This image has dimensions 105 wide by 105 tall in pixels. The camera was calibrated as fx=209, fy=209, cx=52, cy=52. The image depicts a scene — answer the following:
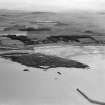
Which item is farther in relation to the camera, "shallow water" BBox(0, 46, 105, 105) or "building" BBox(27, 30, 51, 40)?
"building" BBox(27, 30, 51, 40)

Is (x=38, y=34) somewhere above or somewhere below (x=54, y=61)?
above

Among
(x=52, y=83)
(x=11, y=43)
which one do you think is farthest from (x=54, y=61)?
(x=11, y=43)

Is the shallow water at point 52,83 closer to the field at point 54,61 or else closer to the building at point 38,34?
the field at point 54,61

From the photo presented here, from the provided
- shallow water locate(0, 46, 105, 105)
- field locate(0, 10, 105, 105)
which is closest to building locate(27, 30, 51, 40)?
field locate(0, 10, 105, 105)

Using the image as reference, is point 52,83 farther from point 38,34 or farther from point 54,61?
point 38,34

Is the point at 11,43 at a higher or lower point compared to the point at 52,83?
higher

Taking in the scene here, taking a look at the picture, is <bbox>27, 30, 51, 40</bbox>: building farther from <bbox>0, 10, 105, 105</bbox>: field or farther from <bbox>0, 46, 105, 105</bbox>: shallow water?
<bbox>0, 46, 105, 105</bbox>: shallow water

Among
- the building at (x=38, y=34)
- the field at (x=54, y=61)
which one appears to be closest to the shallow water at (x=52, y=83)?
the field at (x=54, y=61)

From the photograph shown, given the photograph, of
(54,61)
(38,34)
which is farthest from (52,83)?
(38,34)

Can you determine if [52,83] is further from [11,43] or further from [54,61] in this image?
[11,43]
